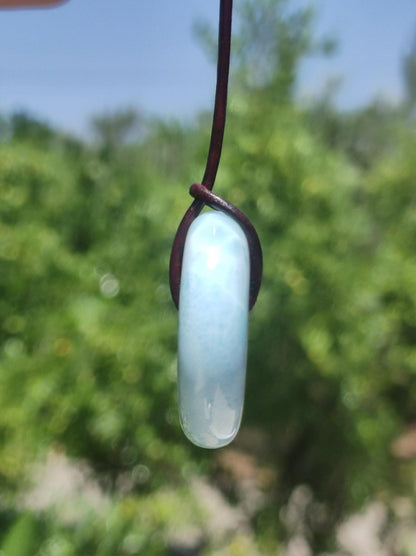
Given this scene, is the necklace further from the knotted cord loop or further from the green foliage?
the green foliage

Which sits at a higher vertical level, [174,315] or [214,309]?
[214,309]

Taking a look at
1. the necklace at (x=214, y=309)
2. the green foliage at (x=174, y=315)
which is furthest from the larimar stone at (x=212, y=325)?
the green foliage at (x=174, y=315)

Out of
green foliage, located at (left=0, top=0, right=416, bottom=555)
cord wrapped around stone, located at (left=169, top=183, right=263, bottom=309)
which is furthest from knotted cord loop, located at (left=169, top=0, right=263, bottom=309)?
green foliage, located at (left=0, top=0, right=416, bottom=555)

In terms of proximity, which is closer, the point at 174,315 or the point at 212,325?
the point at 212,325

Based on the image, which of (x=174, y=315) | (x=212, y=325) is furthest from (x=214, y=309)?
(x=174, y=315)

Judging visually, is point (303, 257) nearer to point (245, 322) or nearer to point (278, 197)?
point (278, 197)

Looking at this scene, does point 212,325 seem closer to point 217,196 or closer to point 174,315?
point 217,196
